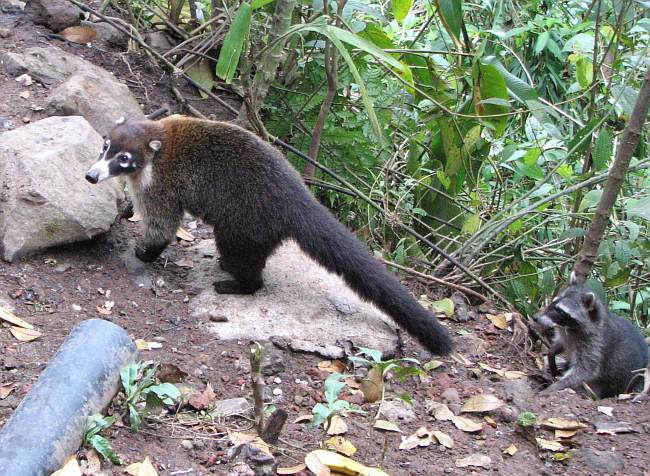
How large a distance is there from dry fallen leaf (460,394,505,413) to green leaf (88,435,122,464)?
6.25 ft

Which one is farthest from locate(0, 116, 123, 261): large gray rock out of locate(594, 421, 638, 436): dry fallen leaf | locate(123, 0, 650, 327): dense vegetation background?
locate(594, 421, 638, 436): dry fallen leaf

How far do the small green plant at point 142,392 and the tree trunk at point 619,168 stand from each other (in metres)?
2.82

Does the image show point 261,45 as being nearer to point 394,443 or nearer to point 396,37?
point 396,37

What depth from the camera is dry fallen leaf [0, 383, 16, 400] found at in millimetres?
3574

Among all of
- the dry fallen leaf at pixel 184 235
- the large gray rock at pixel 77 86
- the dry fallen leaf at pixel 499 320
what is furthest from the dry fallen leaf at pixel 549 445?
the large gray rock at pixel 77 86

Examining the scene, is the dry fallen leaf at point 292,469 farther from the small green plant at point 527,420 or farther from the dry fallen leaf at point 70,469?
the small green plant at point 527,420

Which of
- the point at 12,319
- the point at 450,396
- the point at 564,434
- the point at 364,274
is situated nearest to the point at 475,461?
the point at 564,434

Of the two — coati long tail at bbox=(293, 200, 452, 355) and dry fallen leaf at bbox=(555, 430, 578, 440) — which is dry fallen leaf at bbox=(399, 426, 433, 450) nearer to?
dry fallen leaf at bbox=(555, 430, 578, 440)

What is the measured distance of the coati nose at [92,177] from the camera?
16.2ft

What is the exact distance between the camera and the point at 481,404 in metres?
4.28

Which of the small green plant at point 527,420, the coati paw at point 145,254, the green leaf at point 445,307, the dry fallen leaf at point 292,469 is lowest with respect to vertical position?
the coati paw at point 145,254

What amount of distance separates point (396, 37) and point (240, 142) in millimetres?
2993

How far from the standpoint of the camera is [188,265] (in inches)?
221

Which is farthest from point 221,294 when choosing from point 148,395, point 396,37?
point 396,37
